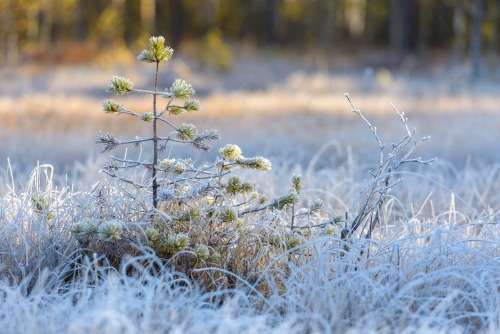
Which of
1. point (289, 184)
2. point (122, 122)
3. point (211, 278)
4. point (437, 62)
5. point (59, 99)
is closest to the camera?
point (211, 278)

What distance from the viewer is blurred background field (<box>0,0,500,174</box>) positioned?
22.8ft

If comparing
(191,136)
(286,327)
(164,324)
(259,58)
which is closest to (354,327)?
(286,327)

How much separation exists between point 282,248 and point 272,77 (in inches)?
631

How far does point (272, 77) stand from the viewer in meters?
18.5

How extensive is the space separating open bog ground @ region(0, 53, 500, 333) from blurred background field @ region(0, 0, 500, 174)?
0.21 feet

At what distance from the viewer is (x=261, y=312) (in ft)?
7.36

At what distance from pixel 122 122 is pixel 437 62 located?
17314mm

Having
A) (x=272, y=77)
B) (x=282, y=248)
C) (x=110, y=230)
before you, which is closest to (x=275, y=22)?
(x=272, y=77)

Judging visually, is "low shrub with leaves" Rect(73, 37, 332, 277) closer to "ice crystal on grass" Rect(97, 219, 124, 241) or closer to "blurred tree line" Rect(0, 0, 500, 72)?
"ice crystal on grass" Rect(97, 219, 124, 241)

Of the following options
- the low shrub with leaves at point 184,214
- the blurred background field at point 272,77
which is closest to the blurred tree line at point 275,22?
the blurred background field at point 272,77

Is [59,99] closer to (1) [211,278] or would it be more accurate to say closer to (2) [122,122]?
(2) [122,122]

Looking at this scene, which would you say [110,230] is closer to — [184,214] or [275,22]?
[184,214]

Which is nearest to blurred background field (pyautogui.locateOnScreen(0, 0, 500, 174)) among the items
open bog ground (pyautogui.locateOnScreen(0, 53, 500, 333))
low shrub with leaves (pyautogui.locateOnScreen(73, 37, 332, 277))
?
open bog ground (pyautogui.locateOnScreen(0, 53, 500, 333))

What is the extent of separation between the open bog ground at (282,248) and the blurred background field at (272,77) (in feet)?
0.21
